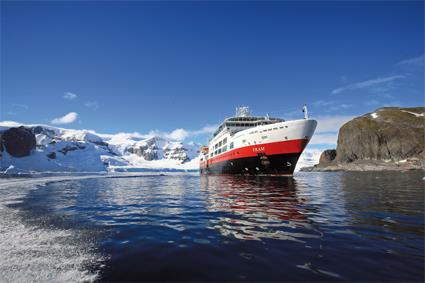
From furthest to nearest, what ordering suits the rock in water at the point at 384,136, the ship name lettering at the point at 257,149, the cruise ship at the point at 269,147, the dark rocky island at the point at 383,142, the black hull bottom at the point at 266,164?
the rock in water at the point at 384,136 → the dark rocky island at the point at 383,142 → the ship name lettering at the point at 257,149 → the black hull bottom at the point at 266,164 → the cruise ship at the point at 269,147

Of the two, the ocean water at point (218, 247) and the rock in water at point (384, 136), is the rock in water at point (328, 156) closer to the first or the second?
the rock in water at point (384, 136)

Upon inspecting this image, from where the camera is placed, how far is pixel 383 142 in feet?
453

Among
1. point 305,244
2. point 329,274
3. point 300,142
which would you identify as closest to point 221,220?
point 305,244

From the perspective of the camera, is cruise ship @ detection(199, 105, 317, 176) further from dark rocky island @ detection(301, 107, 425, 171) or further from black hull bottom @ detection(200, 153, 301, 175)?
dark rocky island @ detection(301, 107, 425, 171)

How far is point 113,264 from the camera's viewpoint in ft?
17.4

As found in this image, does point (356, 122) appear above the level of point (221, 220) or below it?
above

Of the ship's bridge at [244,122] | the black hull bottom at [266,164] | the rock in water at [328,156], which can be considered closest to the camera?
the black hull bottom at [266,164]

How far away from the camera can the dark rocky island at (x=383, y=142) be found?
12314 cm

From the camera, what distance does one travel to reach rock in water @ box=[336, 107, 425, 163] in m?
126

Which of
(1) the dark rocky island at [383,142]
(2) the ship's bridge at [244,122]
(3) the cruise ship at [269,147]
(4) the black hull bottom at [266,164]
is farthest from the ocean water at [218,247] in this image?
(1) the dark rocky island at [383,142]

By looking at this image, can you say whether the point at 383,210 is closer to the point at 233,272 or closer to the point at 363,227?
the point at 363,227

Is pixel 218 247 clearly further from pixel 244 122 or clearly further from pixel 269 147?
pixel 244 122

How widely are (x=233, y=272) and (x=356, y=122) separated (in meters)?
183

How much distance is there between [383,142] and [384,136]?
148 inches
